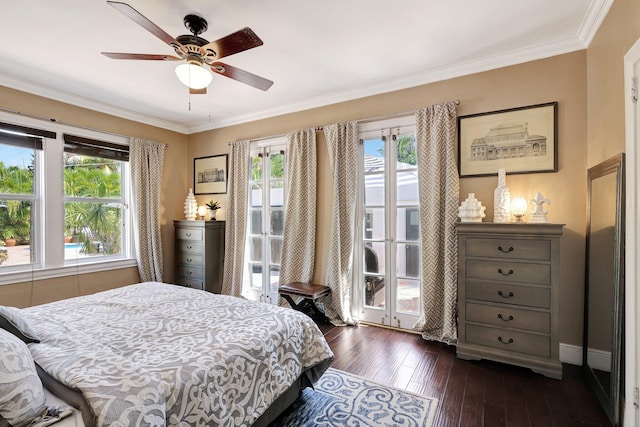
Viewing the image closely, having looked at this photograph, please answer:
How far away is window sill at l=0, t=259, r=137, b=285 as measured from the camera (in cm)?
314

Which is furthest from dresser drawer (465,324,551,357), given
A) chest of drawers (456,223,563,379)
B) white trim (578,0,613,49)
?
white trim (578,0,613,49)

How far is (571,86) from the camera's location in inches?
99.9

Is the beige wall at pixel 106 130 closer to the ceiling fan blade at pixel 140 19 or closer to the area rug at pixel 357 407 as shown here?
the ceiling fan blade at pixel 140 19

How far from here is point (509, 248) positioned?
2445 mm

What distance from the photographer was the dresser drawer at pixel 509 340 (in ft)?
7.69

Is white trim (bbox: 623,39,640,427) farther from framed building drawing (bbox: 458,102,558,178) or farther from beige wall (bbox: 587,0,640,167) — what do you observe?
framed building drawing (bbox: 458,102,558,178)

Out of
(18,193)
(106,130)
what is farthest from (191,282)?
(106,130)

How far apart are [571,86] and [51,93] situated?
521 centimetres

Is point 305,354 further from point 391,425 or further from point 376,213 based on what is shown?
point 376,213

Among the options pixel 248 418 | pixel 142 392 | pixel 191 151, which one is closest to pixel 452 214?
pixel 248 418

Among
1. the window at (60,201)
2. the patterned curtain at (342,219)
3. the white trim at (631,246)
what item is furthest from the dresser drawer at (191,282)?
the white trim at (631,246)

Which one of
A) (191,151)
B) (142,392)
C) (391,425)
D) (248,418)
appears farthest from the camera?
(191,151)

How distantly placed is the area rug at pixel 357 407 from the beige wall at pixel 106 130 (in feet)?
10.6

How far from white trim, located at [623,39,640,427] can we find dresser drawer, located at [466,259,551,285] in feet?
2.36
